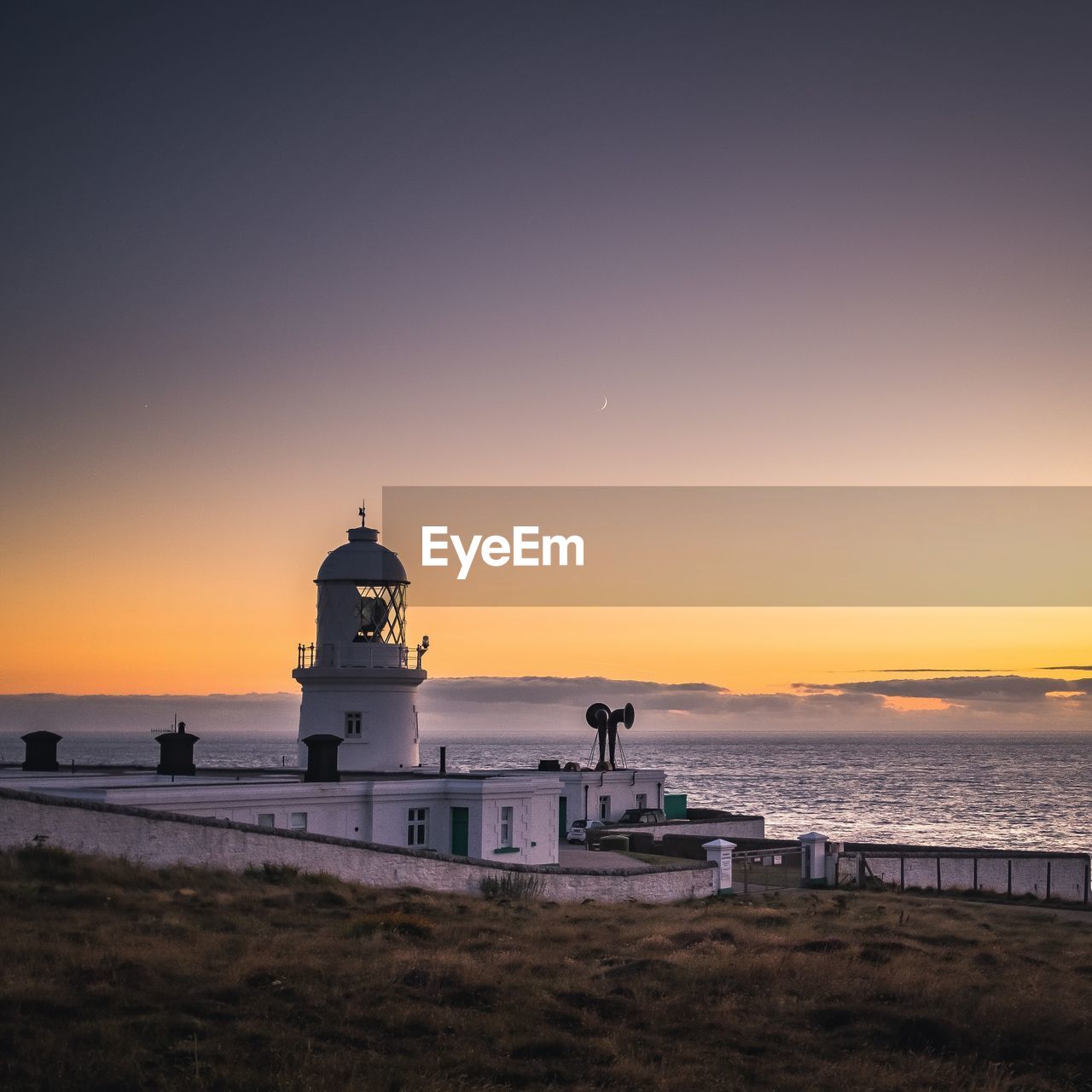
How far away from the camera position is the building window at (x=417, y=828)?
33.7m

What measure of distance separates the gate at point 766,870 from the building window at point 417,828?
9392mm

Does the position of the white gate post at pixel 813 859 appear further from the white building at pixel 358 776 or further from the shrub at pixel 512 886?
the shrub at pixel 512 886

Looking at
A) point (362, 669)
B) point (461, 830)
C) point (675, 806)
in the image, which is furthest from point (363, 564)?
point (675, 806)

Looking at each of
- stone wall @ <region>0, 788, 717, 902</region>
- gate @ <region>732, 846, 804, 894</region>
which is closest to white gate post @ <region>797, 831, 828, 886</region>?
gate @ <region>732, 846, 804, 894</region>

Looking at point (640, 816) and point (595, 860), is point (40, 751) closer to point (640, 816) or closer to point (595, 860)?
point (595, 860)

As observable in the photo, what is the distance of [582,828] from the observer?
151 feet

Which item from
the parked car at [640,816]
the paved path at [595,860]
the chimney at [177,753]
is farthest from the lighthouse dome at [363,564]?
the parked car at [640,816]

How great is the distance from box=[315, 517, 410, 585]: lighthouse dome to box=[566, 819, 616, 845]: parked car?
10.7 m

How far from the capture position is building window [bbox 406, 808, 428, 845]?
110 feet

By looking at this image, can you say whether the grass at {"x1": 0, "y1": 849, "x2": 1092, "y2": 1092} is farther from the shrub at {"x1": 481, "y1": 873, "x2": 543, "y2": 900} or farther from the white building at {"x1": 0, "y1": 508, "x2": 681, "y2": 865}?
the white building at {"x1": 0, "y1": 508, "x2": 681, "y2": 865}

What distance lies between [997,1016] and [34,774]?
23.4 meters

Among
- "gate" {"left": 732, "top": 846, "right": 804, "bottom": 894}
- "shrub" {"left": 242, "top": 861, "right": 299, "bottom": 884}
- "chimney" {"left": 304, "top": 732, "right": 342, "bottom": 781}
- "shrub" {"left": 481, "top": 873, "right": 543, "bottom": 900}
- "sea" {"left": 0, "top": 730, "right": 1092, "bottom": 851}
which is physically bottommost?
"sea" {"left": 0, "top": 730, "right": 1092, "bottom": 851}

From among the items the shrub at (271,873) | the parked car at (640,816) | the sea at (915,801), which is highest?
the shrub at (271,873)

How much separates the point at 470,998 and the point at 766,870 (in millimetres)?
25751
